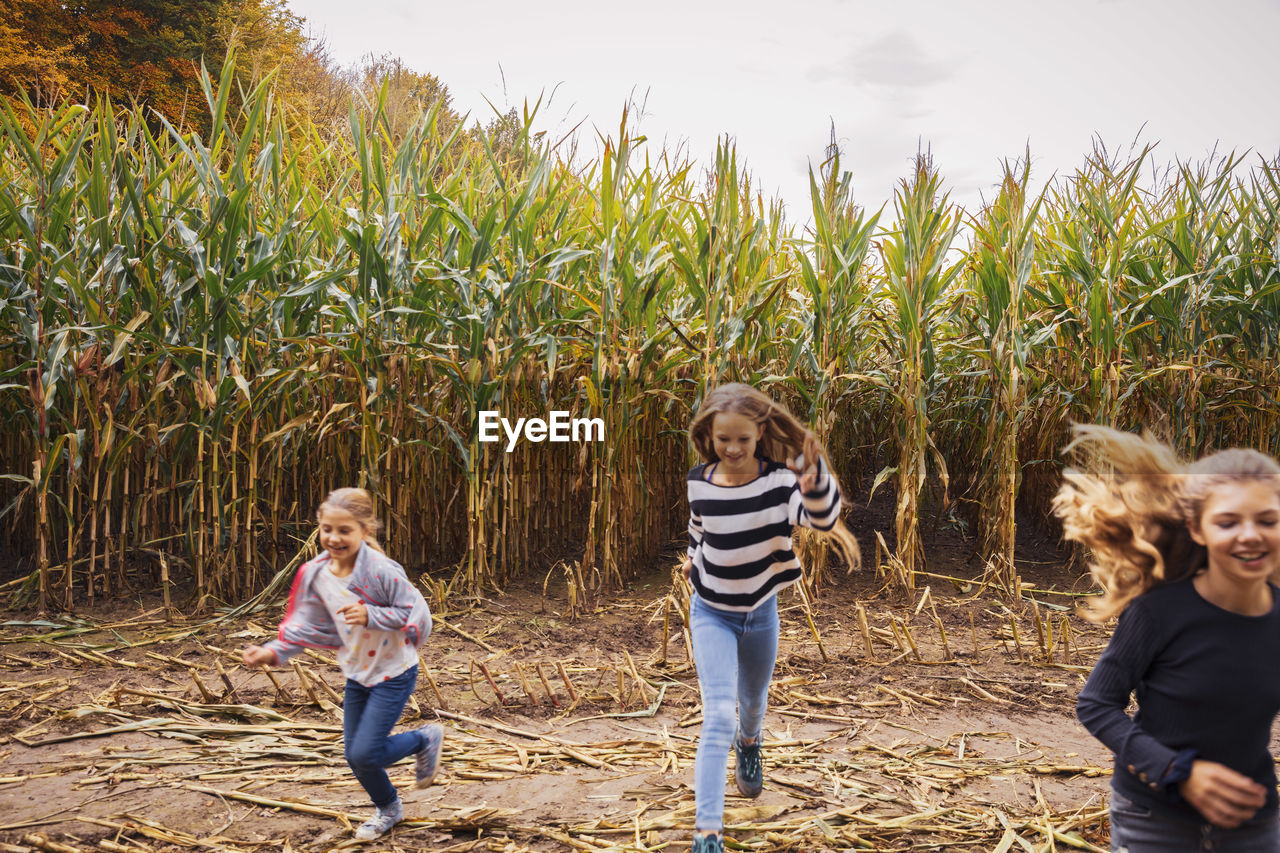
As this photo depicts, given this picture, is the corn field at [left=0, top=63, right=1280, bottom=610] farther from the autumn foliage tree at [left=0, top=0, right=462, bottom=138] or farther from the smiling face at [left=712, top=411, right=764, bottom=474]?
the autumn foliage tree at [left=0, top=0, right=462, bottom=138]

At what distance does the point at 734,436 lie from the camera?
8.43 feet

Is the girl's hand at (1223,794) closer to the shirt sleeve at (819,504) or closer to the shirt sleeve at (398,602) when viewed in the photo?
the shirt sleeve at (819,504)

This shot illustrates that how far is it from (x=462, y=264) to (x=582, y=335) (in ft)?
2.92

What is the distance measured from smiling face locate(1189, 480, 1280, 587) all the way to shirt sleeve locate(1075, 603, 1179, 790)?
0.17 metres

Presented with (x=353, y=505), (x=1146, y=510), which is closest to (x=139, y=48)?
(x=353, y=505)

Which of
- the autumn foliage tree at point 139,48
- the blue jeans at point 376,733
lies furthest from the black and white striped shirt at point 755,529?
the autumn foliage tree at point 139,48

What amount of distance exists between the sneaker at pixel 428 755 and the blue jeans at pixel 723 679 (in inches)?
Answer: 35.7

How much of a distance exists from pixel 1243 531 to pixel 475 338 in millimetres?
4286

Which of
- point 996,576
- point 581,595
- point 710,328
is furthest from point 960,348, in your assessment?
point 581,595

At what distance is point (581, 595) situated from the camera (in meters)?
5.52

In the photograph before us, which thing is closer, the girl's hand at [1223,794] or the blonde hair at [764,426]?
the girl's hand at [1223,794]

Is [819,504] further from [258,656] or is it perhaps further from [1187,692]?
[258,656]

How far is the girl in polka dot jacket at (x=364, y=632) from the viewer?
264 centimetres

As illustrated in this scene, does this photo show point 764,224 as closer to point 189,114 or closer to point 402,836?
point 402,836
